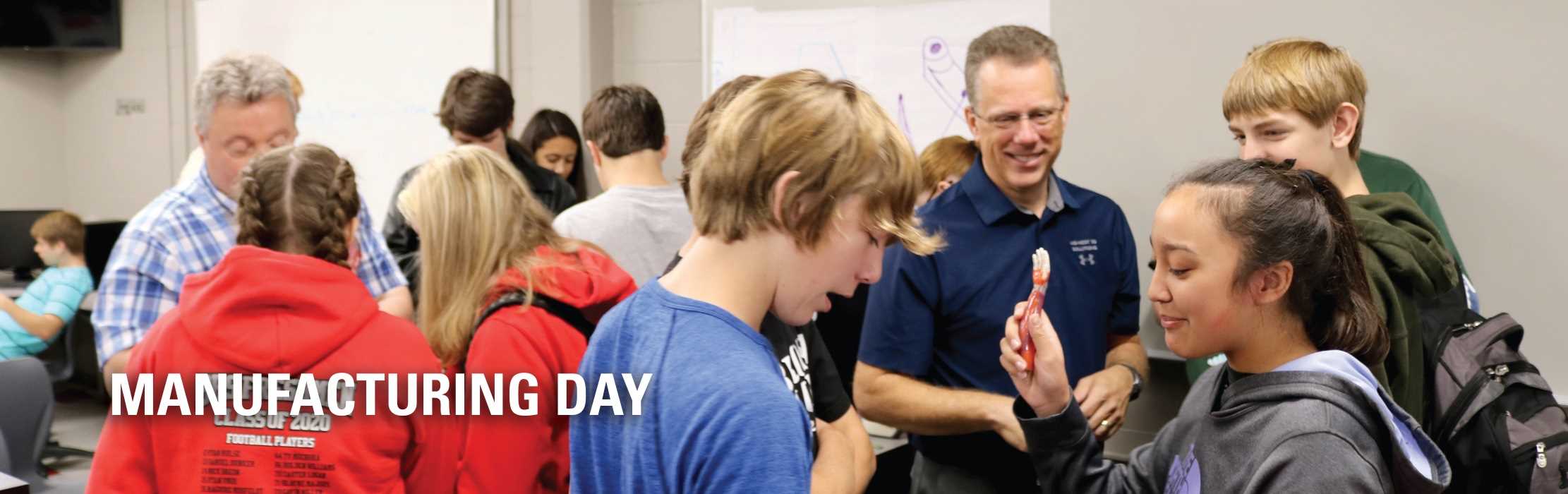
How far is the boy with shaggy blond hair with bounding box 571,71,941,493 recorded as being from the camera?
96 centimetres

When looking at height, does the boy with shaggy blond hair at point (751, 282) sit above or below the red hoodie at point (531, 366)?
above

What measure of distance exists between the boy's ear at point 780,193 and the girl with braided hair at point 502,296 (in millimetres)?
839

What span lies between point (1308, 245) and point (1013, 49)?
0.84 metres

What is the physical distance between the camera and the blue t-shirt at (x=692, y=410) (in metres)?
0.95

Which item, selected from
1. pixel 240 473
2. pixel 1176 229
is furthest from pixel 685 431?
pixel 240 473

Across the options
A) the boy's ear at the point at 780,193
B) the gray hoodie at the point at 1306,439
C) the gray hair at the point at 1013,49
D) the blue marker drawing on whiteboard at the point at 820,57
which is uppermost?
the blue marker drawing on whiteboard at the point at 820,57

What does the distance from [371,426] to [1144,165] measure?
6.42 ft

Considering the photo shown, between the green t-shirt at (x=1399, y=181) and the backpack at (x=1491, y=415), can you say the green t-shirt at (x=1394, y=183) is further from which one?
the backpack at (x=1491, y=415)

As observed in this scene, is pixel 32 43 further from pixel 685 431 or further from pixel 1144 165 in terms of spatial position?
pixel 685 431

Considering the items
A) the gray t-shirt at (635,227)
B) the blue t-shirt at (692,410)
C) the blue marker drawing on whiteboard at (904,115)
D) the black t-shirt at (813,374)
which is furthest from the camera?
the blue marker drawing on whiteboard at (904,115)

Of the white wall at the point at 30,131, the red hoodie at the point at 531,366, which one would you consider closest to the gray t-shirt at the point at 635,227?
the red hoodie at the point at 531,366

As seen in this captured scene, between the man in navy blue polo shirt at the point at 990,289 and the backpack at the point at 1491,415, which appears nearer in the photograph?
the backpack at the point at 1491,415

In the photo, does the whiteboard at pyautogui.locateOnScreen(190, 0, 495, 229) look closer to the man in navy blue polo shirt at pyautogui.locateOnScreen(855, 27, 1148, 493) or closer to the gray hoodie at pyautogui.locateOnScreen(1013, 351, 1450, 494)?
the man in navy blue polo shirt at pyautogui.locateOnScreen(855, 27, 1148, 493)

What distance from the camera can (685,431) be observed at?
0.97 metres
